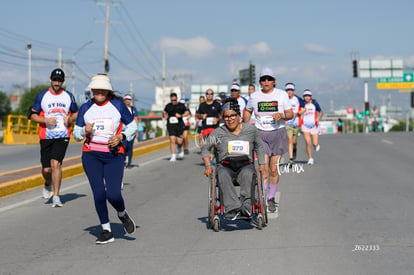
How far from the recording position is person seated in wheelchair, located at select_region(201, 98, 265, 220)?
7.88m

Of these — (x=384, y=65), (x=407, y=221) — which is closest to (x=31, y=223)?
(x=407, y=221)

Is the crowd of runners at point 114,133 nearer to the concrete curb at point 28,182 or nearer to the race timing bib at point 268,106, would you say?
the race timing bib at point 268,106

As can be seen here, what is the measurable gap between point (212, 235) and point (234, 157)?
977 millimetres

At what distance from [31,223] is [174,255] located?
3.07 meters

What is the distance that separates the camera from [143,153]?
79.4 ft

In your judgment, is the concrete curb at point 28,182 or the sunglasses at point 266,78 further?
the concrete curb at point 28,182

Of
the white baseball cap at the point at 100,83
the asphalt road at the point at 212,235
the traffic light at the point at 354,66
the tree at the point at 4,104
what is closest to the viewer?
the asphalt road at the point at 212,235

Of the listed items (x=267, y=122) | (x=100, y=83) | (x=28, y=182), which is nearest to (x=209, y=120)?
(x=28, y=182)

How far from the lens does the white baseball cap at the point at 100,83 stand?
23.6 ft

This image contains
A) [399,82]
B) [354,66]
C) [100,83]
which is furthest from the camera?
[399,82]

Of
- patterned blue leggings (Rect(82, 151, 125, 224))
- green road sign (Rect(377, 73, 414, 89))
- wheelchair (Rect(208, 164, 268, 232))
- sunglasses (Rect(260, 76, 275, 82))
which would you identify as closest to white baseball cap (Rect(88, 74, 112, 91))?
patterned blue leggings (Rect(82, 151, 125, 224))

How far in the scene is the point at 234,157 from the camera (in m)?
8.03

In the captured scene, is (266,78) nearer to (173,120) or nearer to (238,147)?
(238,147)

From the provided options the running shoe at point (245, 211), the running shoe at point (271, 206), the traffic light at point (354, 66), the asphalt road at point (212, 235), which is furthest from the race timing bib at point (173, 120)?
the traffic light at point (354, 66)
